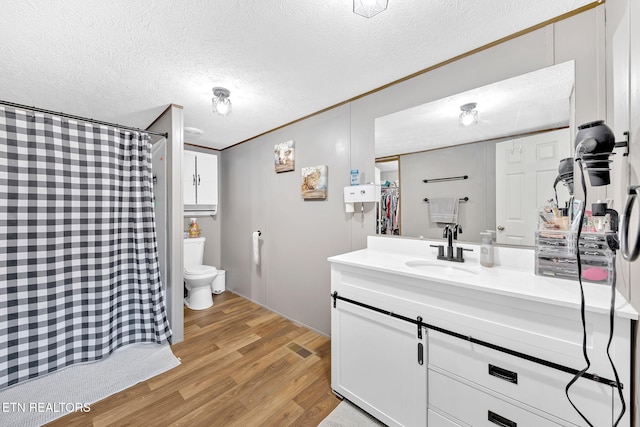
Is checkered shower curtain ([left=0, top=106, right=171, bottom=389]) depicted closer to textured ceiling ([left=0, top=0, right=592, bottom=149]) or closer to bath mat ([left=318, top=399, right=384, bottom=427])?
textured ceiling ([left=0, top=0, right=592, bottom=149])

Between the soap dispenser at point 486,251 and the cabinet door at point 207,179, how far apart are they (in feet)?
10.4

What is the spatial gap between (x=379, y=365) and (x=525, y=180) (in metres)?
1.30

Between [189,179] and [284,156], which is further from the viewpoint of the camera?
[189,179]

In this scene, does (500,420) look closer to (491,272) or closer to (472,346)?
(472,346)

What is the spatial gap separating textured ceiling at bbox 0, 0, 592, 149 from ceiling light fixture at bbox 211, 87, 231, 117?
8cm

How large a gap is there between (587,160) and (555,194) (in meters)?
0.57

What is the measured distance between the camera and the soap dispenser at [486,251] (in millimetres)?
1382

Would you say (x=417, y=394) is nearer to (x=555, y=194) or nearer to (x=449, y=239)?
(x=449, y=239)

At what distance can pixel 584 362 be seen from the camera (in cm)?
86

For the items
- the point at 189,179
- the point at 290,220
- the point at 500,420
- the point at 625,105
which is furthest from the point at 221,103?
the point at 500,420

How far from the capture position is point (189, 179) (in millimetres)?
3229

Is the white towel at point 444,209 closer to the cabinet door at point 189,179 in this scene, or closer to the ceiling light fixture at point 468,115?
the ceiling light fixture at point 468,115

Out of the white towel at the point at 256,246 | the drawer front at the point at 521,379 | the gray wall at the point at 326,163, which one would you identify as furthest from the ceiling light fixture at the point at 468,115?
the white towel at the point at 256,246

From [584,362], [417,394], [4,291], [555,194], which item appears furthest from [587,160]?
[4,291]
